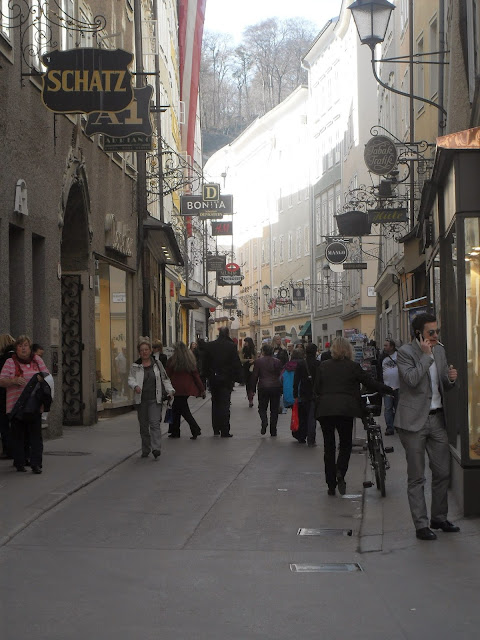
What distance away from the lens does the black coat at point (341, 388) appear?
12492 millimetres

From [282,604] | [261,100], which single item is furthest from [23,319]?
[261,100]

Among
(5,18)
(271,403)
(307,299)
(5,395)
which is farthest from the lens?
(307,299)

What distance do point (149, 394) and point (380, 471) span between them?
502cm

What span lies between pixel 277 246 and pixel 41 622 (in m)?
76.5

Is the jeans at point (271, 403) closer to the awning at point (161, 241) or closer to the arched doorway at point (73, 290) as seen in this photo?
the arched doorway at point (73, 290)

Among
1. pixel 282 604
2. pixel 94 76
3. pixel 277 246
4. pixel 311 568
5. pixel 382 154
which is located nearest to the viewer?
pixel 282 604

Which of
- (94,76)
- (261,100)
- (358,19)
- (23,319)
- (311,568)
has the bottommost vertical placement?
(311,568)

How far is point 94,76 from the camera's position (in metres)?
15.8

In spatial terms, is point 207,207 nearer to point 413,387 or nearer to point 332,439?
point 332,439

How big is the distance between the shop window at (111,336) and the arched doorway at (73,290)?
1.92m

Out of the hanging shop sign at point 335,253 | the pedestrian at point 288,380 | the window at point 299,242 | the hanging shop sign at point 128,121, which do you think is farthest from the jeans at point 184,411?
the window at point 299,242

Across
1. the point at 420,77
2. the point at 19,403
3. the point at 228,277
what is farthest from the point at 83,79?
the point at 228,277

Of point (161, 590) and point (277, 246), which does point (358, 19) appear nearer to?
point (161, 590)

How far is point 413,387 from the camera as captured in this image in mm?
9406
